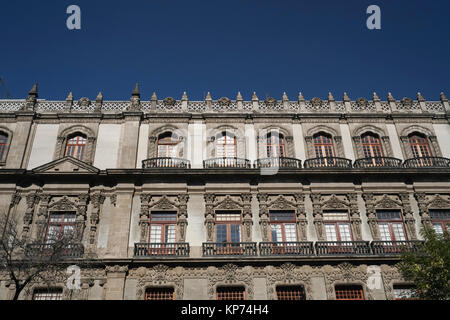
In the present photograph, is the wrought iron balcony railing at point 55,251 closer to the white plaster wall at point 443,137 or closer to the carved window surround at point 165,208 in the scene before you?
the carved window surround at point 165,208

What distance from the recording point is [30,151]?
26156 millimetres

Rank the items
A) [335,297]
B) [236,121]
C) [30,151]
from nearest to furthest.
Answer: [335,297], [30,151], [236,121]

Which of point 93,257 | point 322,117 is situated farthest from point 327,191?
point 93,257

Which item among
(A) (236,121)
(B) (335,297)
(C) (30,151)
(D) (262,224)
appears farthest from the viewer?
(A) (236,121)

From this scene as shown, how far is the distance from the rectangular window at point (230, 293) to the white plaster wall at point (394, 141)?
13.7 metres

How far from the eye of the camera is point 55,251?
18406mm

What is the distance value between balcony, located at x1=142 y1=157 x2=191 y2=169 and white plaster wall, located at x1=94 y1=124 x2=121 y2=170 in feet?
6.90

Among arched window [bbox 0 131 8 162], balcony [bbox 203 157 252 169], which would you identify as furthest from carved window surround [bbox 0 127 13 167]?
balcony [bbox 203 157 252 169]

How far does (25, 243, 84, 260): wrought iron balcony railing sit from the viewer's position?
1849 cm

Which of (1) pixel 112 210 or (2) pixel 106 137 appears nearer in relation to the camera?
(1) pixel 112 210

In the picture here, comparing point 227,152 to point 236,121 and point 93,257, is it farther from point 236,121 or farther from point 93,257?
point 93,257

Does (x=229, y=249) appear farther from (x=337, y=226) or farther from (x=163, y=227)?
(x=337, y=226)

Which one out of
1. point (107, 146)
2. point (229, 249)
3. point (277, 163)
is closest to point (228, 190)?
point (277, 163)

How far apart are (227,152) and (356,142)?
872 cm
